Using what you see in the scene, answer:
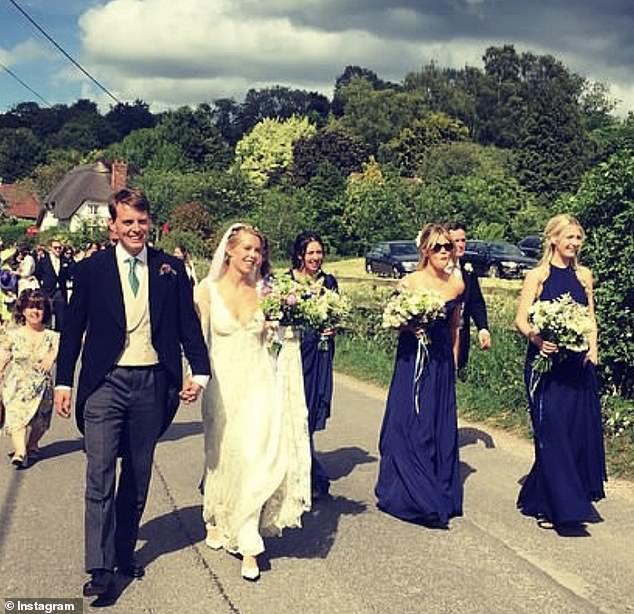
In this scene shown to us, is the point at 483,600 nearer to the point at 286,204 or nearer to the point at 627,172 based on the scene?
the point at 627,172

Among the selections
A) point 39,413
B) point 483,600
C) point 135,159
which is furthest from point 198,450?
point 135,159

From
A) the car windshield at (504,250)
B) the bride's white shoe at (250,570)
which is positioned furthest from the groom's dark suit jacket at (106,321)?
the car windshield at (504,250)

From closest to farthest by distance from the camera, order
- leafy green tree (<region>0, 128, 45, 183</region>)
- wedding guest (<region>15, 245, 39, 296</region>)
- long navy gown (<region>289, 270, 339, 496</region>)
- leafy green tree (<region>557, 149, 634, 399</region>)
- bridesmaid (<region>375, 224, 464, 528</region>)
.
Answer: bridesmaid (<region>375, 224, 464, 528</region>) < long navy gown (<region>289, 270, 339, 496</region>) < leafy green tree (<region>557, 149, 634, 399</region>) < wedding guest (<region>15, 245, 39, 296</region>) < leafy green tree (<region>0, 128, 45, 183</region>)

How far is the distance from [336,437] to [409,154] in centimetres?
8574

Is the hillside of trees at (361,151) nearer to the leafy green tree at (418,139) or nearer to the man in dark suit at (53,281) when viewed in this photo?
the leafy green tree at (418,139)

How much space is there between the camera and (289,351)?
6.96 metres

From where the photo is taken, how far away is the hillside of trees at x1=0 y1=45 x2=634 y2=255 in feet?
175

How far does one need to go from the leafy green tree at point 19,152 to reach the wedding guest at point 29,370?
395ft

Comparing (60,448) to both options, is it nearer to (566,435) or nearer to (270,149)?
(566,435)

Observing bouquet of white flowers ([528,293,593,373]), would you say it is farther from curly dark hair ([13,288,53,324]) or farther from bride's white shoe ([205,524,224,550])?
curly dark hair ([13,288,53,324])

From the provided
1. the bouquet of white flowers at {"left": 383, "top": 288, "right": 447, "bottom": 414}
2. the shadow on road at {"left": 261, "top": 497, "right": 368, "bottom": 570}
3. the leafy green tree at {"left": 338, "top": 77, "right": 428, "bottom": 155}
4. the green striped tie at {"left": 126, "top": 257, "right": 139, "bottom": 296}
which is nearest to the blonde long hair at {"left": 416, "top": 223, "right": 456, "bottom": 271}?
the bouquet of white flowers at {"left": 383, "top": 288, "right": 447, "bottom": 414}

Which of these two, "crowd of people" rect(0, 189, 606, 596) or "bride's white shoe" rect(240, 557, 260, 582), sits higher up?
"crowd of people" rect(0, 189, 606, 596)

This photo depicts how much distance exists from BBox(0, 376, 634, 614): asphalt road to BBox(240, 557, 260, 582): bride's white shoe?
0.05 m

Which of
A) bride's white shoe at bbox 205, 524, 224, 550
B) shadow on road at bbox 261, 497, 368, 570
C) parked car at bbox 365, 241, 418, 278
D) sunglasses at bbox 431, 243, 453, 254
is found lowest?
parked car at bbox 365, 241, 418, 278
